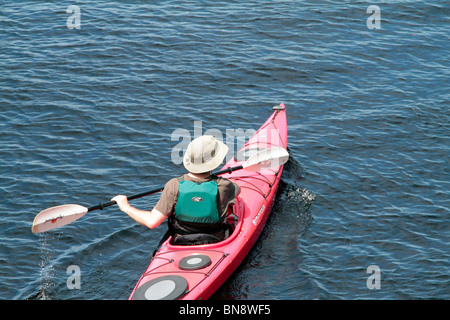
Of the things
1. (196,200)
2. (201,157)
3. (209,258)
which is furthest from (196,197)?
(209,258)

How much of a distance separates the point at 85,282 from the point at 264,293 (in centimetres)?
220

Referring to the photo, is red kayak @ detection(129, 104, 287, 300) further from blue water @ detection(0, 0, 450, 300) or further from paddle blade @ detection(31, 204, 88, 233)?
paddle blade @ detection(31, 204, 88, 233)

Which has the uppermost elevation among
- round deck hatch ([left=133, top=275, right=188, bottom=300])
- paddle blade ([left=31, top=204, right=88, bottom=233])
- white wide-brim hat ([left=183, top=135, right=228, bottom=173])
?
white wide-brim hat ([left=183, top=135, right=228, bottom=173])

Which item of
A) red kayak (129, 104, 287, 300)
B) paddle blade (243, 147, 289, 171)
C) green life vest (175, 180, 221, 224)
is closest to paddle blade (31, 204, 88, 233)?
red kayak (129, 104, 287, 300)

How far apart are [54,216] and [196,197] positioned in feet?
6.00

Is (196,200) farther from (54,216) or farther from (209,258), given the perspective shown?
(54,216)

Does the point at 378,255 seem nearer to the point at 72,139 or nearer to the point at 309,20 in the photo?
the point at 72,139

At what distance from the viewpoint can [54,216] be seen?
22.6 ft

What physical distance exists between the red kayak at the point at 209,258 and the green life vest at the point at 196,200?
46 centimetres

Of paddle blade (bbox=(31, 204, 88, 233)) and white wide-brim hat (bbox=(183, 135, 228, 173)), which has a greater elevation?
white wide-brim hat (bbox=(183, 135, 228, 173))

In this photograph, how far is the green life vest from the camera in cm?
641

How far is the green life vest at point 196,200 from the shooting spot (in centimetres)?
641

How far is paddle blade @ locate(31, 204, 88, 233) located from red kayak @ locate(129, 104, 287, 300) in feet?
3.82

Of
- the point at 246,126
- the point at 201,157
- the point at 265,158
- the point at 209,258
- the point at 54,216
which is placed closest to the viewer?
the point at 201,157
